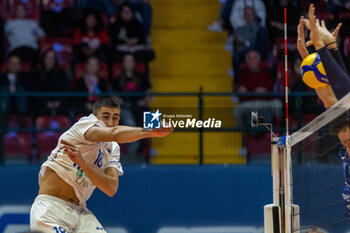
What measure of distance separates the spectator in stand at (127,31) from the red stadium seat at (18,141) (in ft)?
10.1

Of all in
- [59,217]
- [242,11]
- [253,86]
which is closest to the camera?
[59,217]

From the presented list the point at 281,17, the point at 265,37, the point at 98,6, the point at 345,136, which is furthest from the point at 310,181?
the point at 98,6

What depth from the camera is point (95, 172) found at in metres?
6.58

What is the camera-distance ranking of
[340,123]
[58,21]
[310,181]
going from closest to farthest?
[340,123] < [310,181] < [58,21]

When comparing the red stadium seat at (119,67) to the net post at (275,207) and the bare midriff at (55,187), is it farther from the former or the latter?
the net post at (275,207)

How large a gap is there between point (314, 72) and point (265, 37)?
678 centimetres

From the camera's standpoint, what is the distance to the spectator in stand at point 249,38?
12.4 metres

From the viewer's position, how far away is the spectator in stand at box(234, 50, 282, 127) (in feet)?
34.0

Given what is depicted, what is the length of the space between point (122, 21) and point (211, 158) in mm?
3927

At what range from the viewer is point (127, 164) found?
10383 mm

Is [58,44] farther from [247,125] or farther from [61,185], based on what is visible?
[61,185]

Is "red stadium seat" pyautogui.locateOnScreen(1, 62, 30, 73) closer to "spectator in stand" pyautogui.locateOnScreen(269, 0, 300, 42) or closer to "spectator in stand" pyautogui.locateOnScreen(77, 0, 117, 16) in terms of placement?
"spectator in stand" pyautogui.locateOnScreen(77, 0, 117, 16)

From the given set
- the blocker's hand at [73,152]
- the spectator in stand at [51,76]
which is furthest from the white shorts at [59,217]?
the spectator in stand at [51,76]

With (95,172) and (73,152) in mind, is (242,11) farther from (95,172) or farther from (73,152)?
(73,152)
